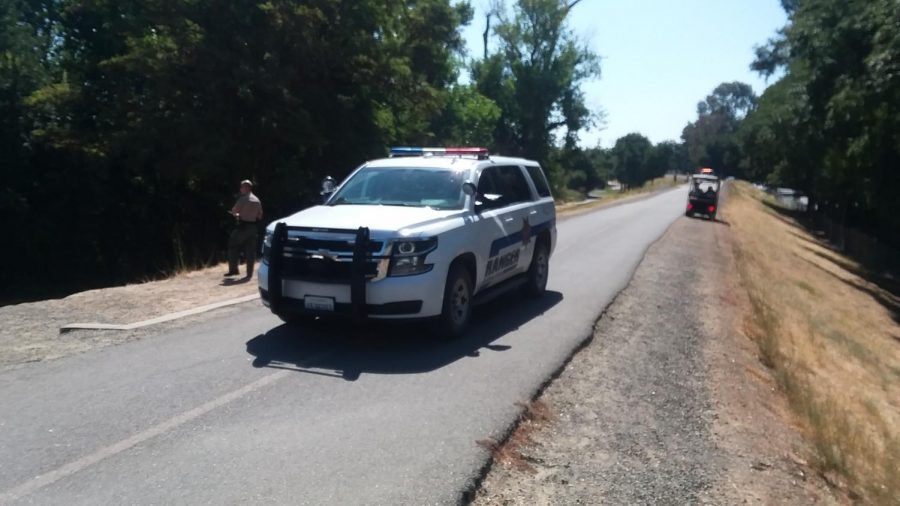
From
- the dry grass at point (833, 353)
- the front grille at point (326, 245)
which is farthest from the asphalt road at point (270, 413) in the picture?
the dry grass at point (833, 353)

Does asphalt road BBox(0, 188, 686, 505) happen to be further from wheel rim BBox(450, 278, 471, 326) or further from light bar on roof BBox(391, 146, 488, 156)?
light bar on roof BBox(391, 146, 488, 156)

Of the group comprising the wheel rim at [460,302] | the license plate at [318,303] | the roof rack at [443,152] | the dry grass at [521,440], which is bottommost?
the dry grass at [521,440]

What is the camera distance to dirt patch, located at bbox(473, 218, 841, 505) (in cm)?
543

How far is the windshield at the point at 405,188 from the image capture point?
367 inches

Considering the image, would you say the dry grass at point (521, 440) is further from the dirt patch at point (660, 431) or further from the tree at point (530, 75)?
the tree at point (530, 75)

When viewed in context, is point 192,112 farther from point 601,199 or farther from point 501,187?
point 601,199

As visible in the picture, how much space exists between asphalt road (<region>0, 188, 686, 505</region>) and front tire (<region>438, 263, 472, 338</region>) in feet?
0.64

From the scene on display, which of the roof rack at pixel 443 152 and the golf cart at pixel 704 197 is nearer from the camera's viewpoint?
the roof rack at pixel 443 152

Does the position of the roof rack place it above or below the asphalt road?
above

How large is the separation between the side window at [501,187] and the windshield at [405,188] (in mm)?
351

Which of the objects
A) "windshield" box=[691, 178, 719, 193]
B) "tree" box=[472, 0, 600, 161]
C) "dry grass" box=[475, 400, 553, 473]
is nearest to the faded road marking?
"dry grass" box=[475, 400, 553, 473]

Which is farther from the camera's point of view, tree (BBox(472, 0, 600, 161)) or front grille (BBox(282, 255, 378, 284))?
tree (BBox(472, 0, 600, 161))

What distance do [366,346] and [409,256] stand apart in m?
1.09

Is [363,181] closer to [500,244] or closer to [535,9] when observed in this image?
[500,244]
